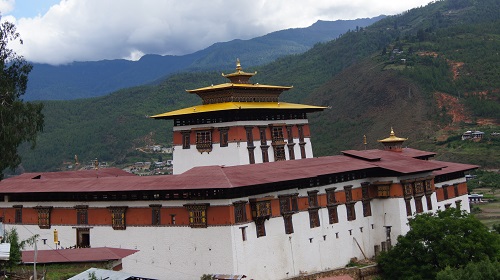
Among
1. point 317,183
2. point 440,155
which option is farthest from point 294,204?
point 440,155

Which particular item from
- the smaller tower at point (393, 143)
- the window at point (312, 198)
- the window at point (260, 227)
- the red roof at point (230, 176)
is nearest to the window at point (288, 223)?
the window at point (260, 227)

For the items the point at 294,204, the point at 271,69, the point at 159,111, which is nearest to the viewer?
the point at 294,204

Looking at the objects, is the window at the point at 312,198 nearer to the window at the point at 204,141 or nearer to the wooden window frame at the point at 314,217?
the wooden window frame at the point at 314,217

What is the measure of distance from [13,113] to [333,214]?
69.4 ft

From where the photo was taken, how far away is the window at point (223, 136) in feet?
152

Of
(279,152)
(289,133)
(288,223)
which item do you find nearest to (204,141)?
(279,152)

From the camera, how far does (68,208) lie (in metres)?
40.5

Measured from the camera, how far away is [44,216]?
4119cm

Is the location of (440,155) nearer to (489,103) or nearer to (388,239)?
(489,103)

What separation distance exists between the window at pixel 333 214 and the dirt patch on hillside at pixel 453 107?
7757 centimetres

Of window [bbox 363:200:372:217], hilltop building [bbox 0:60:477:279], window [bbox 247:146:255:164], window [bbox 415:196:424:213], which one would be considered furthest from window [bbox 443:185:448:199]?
window [bbox 247:146:255:164]

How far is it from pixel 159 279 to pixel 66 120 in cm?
13188

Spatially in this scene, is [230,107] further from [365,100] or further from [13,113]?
[365,100]

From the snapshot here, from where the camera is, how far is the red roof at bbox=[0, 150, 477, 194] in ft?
118
